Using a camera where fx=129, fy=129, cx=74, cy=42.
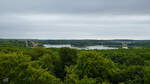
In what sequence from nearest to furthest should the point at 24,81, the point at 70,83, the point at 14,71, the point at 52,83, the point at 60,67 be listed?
the point at 70,83 < the point at 52,83 < the point at 24,81 < the point at 14,71 < the point at 60,67

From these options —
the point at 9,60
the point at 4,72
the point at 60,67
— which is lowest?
the point at 60,67

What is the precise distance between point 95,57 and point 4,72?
41.6 ft

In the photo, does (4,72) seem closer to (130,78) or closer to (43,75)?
(43,75)

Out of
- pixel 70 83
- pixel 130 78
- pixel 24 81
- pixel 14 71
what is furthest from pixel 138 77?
pixel 14 71

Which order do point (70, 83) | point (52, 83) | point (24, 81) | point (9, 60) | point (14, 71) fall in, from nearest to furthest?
point (70, 83) → point (52, 83) → point (24, 81) → point (14, 71) → point (9, 60)

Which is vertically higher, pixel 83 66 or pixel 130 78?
pixel 83 66

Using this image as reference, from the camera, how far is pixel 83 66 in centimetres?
1800

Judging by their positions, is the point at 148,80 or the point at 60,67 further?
the point at 60,67

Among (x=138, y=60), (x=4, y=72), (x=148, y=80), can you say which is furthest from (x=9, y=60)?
(x=138, y=60)

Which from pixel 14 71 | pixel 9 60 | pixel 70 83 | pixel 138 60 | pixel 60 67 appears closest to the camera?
pixel 70 83

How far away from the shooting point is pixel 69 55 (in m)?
29.0

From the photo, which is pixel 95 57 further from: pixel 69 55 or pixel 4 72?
pixel 4 72

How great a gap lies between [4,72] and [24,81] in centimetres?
391

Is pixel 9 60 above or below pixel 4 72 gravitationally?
above
